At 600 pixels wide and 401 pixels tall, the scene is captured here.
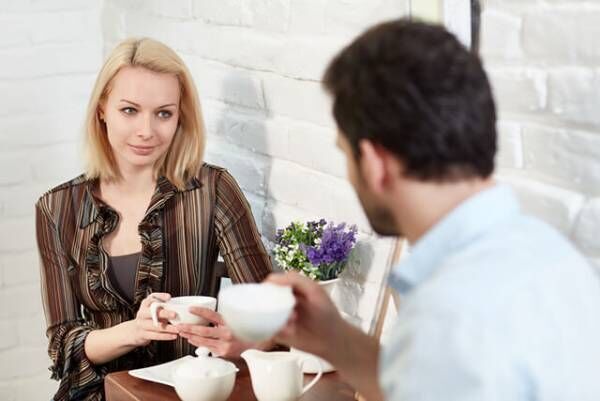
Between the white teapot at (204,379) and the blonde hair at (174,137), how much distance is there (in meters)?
0.57

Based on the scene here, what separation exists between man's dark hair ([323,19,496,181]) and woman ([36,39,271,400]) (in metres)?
1.14

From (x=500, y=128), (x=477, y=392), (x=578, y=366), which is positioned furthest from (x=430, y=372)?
(x=500, y=128)

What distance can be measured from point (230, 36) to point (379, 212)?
1.29 meters

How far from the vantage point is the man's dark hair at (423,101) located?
3.58 ft

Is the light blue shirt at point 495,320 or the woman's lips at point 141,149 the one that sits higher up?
the light blue shirt at point 495,320

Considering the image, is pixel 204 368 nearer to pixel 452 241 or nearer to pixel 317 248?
pixel 317 248

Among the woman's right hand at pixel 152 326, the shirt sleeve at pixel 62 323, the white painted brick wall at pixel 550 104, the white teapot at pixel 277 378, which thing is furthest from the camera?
the shirt sleeve at pixel 62 323

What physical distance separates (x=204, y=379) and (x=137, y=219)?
0.61m

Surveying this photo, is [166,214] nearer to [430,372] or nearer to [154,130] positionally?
[154,130]

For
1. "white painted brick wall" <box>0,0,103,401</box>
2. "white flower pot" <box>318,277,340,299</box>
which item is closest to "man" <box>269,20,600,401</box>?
"white flower pot" <box>318,277,340,299</box>

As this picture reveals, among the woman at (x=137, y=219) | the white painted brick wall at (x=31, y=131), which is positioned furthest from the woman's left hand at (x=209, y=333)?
the white painted brick wall at (x=31, y=131)

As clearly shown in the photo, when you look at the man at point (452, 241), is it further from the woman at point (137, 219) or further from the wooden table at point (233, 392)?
the woman at point (137, 219)

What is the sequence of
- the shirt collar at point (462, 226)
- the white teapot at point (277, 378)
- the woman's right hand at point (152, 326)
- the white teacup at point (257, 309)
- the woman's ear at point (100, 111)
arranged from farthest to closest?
the woman's ear at point (100, 111)
the woman's right hand at point (152, 326)
the white teapot at point (277, 378)
the white teacup at point (257, 309)
the shirt collar at point (462, 226)

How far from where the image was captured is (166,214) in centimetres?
228
